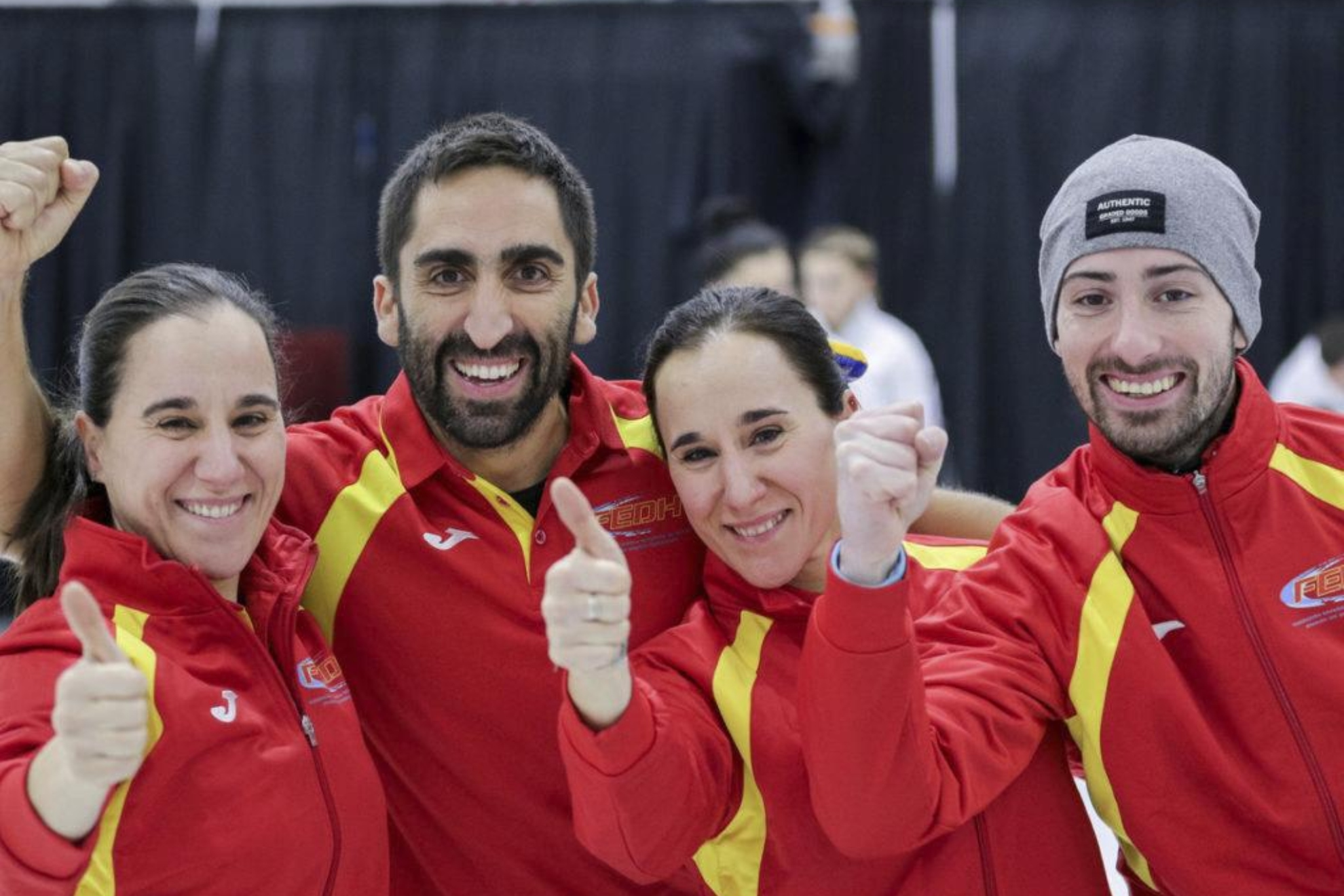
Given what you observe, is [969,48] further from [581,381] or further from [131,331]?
[131,331]

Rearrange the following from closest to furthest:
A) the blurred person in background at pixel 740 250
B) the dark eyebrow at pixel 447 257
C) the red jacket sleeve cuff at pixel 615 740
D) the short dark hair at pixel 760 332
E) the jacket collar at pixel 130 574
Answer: the red jacket sleeve cuff at pixel 615 740 → the jacket collar at pixel 130 574 → the short dark hair at pixel 760 332 → the dark eyebrow at pixel 447 257 → the blurred person in background at pixel 740 250

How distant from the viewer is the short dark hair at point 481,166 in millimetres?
2447

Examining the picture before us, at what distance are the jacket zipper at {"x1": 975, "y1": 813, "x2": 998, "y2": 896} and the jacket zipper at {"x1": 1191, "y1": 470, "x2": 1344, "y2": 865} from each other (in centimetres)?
43

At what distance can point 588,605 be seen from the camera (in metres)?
1.80

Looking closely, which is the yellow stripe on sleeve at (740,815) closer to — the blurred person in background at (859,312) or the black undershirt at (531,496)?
the black undershirt at (531,496)

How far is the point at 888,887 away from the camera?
2133mm

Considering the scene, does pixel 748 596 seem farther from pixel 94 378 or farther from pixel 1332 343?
pixel 1332 343

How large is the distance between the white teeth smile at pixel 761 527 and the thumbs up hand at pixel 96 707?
0.83m

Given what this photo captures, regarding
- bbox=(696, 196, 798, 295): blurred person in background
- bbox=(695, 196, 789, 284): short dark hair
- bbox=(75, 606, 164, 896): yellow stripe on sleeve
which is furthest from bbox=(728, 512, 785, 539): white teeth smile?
bbox=(695, 196, 789, 284): short dark hair

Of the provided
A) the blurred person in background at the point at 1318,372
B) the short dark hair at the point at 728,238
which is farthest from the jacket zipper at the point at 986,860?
the blurred person in background at the point at 1318,372

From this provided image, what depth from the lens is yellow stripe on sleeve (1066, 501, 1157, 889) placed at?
2178 mm

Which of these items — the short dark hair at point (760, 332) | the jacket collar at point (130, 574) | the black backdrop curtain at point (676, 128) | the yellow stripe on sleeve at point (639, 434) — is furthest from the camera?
the black backdrop curtain at point (676, 128)

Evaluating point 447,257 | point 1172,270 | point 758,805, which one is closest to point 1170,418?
point 1172,270

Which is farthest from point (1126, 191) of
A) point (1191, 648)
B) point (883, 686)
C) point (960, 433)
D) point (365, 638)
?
point (960, 433)
